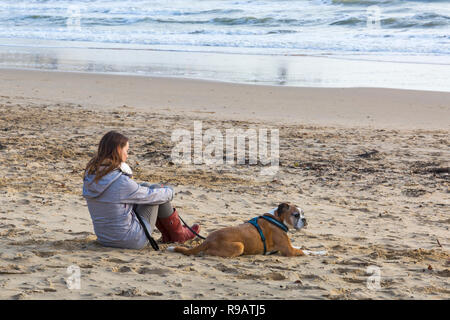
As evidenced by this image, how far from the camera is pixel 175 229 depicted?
5492 mm

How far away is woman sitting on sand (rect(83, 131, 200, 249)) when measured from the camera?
4816 millimetres

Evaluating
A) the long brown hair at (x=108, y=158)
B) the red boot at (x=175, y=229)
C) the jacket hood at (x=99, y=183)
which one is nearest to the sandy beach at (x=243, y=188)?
the red boot at (x=175, y=229)

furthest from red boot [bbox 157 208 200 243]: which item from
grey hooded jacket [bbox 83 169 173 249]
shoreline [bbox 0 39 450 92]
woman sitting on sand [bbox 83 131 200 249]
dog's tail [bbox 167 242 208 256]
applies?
shoreline [bbox 0 39 450 92]

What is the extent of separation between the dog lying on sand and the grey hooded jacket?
0.39 meters

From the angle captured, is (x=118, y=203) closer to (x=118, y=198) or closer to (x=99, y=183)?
(x=118, y=198)

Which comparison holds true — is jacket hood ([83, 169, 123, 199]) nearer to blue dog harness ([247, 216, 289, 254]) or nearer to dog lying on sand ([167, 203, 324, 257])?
dog lying on sand ([167, 203, 324, 257])

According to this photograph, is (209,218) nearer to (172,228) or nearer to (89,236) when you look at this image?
(172,228)

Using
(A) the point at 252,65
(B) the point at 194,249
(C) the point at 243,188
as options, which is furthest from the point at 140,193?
(A) the point at 252,65

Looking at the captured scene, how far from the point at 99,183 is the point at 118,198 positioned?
0.21 metres

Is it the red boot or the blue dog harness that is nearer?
the blue dog harness

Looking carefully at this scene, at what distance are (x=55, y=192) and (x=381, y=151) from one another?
→ 5.32 metres

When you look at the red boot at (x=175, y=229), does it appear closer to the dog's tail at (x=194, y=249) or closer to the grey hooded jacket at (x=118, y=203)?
the grey hooded jacket at (x=118, y=203)

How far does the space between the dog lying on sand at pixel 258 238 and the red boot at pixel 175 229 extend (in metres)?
0.35

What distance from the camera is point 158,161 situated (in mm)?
8797
